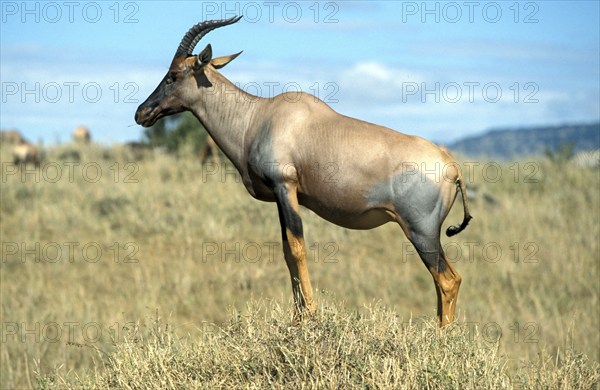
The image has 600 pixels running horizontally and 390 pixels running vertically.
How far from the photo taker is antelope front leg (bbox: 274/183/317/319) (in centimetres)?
764

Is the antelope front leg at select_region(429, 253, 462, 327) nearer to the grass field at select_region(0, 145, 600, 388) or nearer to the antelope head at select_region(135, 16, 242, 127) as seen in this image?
the antelope head at select_region(135, 16, 242, 127)

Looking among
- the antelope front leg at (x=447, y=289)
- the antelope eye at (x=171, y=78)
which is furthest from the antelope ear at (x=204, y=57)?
the antelope front leg at (x=447, y=289)

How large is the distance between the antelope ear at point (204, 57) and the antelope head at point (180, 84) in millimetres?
34

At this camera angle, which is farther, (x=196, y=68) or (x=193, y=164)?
(x=193, y=164)

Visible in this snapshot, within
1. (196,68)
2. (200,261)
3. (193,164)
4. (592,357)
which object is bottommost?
(592,357)

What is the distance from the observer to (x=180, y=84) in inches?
330

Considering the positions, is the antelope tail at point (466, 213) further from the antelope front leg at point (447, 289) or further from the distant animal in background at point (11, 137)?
the distant animal in background at point (11, 137)

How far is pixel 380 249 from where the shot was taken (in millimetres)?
18891

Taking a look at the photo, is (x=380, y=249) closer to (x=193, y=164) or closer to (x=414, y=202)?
(x=193, y=164)

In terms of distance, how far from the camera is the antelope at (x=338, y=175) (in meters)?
7.55

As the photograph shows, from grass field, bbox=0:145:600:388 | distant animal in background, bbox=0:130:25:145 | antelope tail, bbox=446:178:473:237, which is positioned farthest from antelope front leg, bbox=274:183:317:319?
distant animal in background, bbox=0:130:25:145

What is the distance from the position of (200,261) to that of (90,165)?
766 cm

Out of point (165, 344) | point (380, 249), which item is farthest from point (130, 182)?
point (165, 344)

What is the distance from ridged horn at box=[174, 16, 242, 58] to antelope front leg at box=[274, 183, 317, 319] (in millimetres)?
1584
